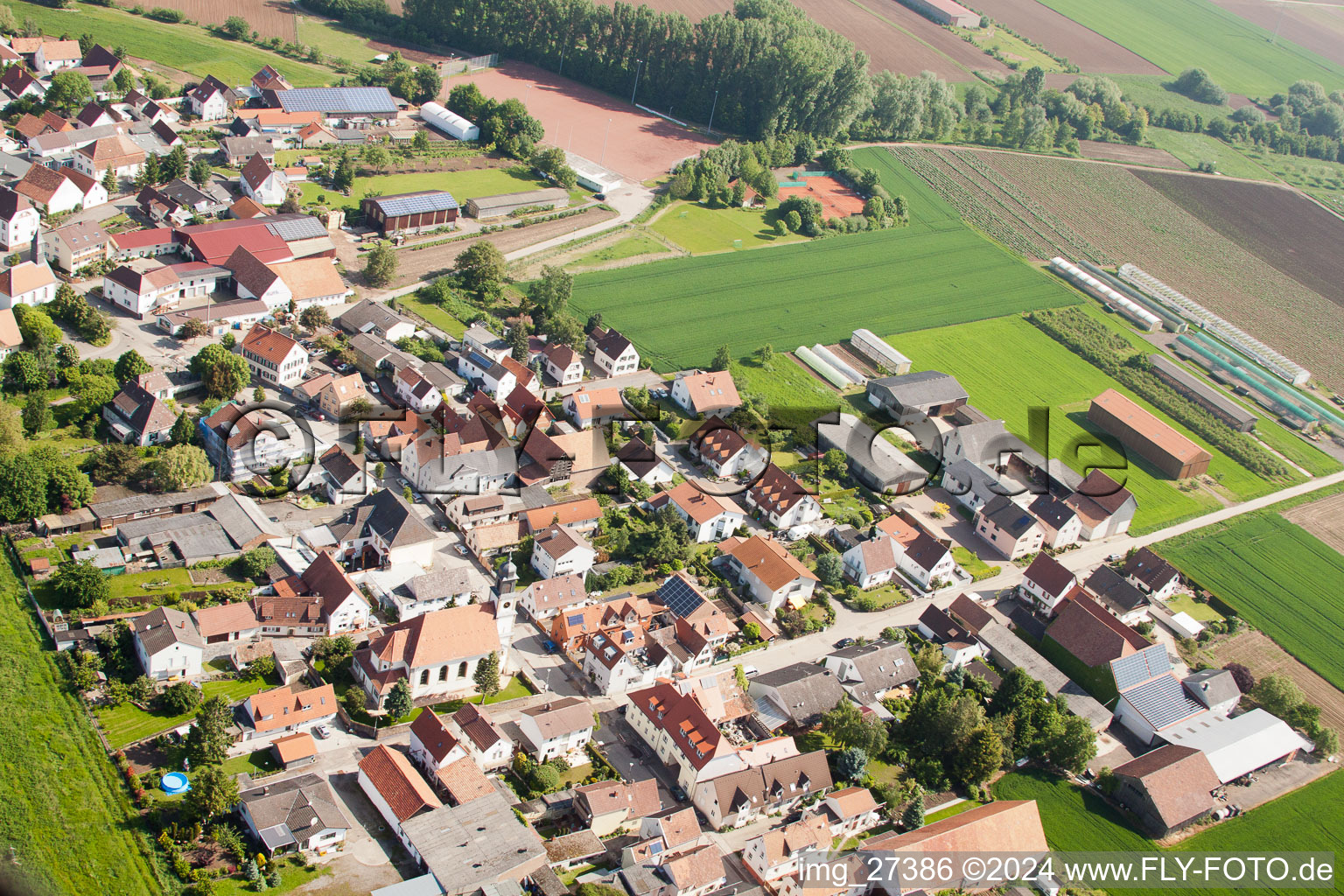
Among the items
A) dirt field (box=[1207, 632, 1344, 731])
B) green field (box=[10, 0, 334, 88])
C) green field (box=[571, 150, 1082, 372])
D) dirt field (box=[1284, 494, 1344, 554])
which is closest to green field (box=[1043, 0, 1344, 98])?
green field (box=[571, 150, 1082, 372])

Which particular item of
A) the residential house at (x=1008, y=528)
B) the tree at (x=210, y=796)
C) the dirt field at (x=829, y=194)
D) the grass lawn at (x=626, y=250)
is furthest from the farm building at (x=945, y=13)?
the tree at (x=210, y=796)

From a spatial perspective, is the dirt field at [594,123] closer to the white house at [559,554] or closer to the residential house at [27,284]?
the residential house at [27,284]

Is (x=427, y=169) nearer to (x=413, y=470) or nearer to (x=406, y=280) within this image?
(x=406, y=280)

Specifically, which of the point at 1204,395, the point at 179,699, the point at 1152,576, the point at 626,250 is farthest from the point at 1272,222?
the point at 179,699

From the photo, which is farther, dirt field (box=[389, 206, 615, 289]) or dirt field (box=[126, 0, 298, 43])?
dirt field (box=[126, 0, 298, 43])

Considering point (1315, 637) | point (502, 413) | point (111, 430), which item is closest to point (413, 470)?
point (502, 413)

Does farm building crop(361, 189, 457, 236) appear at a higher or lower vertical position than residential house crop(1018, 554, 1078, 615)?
higher

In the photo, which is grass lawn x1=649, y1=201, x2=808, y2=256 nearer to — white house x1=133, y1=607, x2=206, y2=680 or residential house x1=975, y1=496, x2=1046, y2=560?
residential house x1=975, y1=496, x2=1046, y2=560

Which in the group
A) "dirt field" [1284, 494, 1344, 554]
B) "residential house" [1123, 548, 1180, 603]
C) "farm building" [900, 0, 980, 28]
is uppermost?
"farm building" [900, 0, 980, 28]
